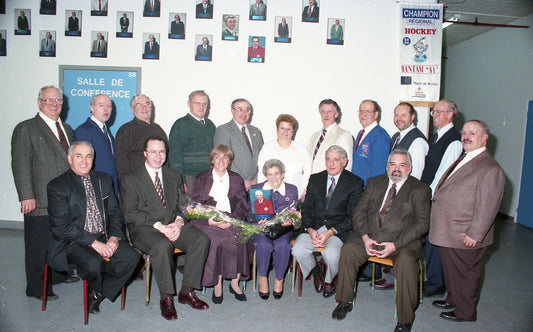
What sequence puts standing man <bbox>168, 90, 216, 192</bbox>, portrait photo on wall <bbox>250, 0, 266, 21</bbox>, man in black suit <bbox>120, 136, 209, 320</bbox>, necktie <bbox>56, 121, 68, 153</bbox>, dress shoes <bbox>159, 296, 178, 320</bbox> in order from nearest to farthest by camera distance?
dress shoes <bbox>159, 296, 178, 320</bbox>
man in black suit <bbox>120, 136, 209, 320</bbox>
necktie <bbox>56, 121, 68, 153</bbox>
standing man <bbox>168, 90, 216, 192</bbox>
portrait photo on wall <bbox>250, 0, 266, 21</bbox>

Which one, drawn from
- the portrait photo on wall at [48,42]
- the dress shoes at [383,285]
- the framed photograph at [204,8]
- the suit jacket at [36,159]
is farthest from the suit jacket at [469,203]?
the portrait photo on wall at [48,42]

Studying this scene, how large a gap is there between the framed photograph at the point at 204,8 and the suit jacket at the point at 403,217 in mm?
3489

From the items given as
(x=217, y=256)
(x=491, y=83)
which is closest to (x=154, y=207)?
(x=217, y=256)

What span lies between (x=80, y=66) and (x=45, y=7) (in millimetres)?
1019

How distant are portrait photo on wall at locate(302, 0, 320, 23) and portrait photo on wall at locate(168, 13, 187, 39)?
173 cm

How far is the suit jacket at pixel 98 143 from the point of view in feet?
11.5

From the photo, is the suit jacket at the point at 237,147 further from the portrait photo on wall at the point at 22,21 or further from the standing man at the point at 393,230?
the portrait photo on wall at the point at 22,21

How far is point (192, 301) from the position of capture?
3.12 meters

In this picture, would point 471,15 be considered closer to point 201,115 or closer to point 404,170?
point 404,170

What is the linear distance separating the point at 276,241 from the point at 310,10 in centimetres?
342

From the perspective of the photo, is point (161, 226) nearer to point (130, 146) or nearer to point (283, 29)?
point (130, 146)

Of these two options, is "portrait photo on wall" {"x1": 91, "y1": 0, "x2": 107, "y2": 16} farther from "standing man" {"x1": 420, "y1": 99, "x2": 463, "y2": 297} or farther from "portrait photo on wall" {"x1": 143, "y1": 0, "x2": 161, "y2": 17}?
"standing man" {"x1": 420, "y1": 99, "x2": 463, "y2": 297}

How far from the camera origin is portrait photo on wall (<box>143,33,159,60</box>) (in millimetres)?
4984

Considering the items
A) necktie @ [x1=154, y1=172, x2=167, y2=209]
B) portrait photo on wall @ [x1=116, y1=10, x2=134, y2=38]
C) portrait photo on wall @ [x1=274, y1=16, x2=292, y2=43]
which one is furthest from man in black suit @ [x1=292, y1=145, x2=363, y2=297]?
portrait photo on wall @ [x1=116, y1=10, x2=134, y2=38]
